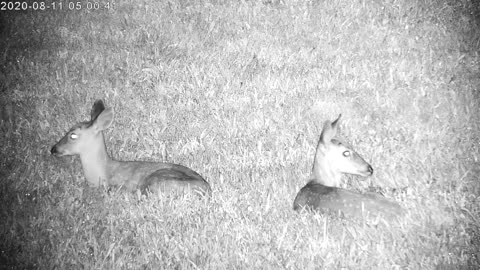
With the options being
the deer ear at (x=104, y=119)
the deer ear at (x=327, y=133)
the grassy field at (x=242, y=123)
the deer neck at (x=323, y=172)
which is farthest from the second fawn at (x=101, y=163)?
the deer ear at (x=327, y=133)

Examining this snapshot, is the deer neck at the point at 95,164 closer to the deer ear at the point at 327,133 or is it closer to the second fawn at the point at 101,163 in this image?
the second fawn at the point at 101,163

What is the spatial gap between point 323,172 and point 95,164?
2.73m

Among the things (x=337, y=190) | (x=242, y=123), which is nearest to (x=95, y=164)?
(x=242, y=123)

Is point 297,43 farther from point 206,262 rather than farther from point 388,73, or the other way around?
point 206,262

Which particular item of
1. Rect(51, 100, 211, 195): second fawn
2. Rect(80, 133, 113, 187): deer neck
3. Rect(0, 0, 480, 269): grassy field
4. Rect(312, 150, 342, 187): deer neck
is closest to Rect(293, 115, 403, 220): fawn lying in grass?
Rect(312, 150, 342, 187): deer neck

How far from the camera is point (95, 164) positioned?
645 centimetres

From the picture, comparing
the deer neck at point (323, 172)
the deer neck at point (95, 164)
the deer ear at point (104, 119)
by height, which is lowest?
the deer neck at point (95, 164)

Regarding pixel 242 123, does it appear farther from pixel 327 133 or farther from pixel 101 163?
pixel 101 163

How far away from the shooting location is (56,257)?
15.3 ft

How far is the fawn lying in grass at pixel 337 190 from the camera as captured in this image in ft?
15.9

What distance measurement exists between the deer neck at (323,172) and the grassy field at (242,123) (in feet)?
0.70

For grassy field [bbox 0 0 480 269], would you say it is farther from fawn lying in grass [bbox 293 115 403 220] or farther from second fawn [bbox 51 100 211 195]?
second fawn [bbox 51 100 211 195]

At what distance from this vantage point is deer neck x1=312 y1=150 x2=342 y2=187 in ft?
19.6

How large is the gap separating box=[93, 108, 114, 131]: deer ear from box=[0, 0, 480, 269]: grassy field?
754mm
